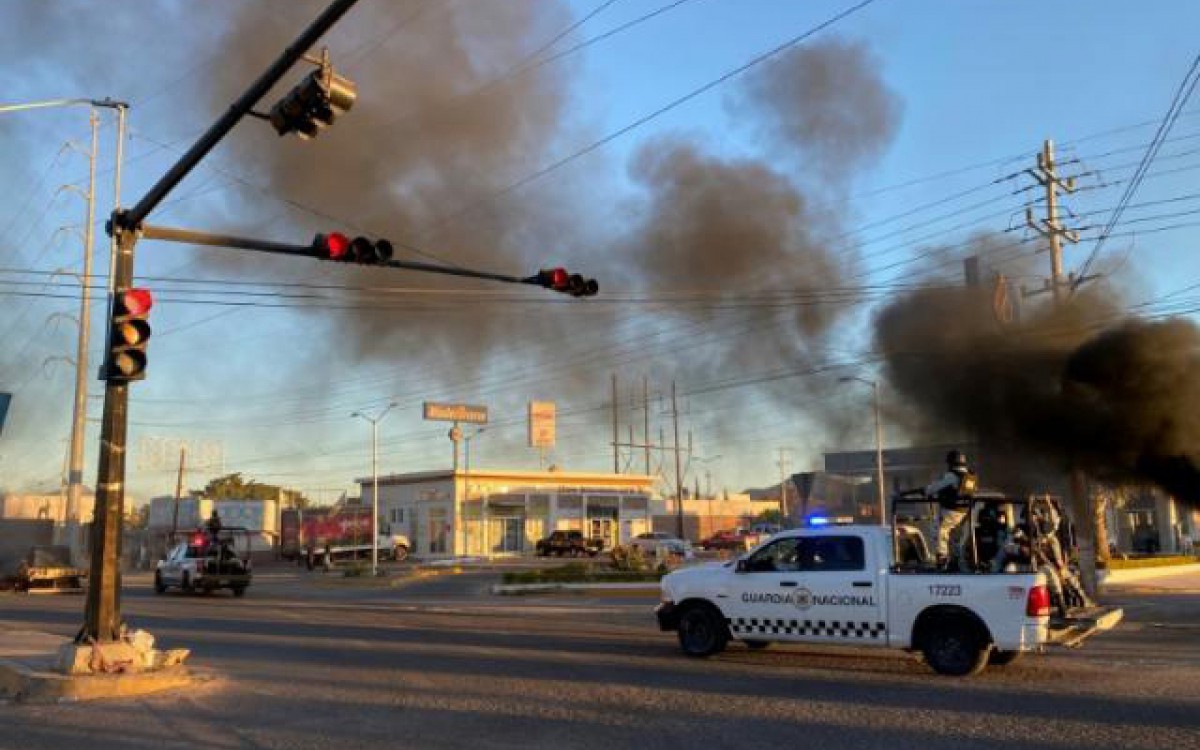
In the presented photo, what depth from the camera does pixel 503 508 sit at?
5834 centimetres

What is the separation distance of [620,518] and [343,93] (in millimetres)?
55869

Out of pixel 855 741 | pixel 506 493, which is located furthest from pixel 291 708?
pixel 506 493

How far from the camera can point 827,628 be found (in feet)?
33.4

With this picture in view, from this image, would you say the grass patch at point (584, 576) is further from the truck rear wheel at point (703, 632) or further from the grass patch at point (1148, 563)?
the truck rear wheel at point (703, 632)

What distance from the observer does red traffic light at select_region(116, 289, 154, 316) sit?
9938mm

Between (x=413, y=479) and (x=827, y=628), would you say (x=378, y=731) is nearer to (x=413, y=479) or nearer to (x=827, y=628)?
(x=827, y=628)

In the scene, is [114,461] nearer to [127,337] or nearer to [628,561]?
[127,337]

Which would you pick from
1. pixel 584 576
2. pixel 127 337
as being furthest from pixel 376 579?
pixel 127 337

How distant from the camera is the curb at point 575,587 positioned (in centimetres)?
2417

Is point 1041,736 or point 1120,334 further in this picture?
point 1120,334

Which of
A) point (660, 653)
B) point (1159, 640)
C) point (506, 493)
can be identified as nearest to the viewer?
point (660, 653)

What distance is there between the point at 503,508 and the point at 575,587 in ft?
111

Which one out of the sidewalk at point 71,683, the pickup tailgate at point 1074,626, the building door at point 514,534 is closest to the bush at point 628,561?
the pickup tailgate at point 1074,626

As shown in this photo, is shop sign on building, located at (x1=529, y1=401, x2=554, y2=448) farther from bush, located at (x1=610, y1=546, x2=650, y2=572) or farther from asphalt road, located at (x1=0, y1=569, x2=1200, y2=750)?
asphalt road, located at (x1=0, y1=569, x2=1200, y2=750)
